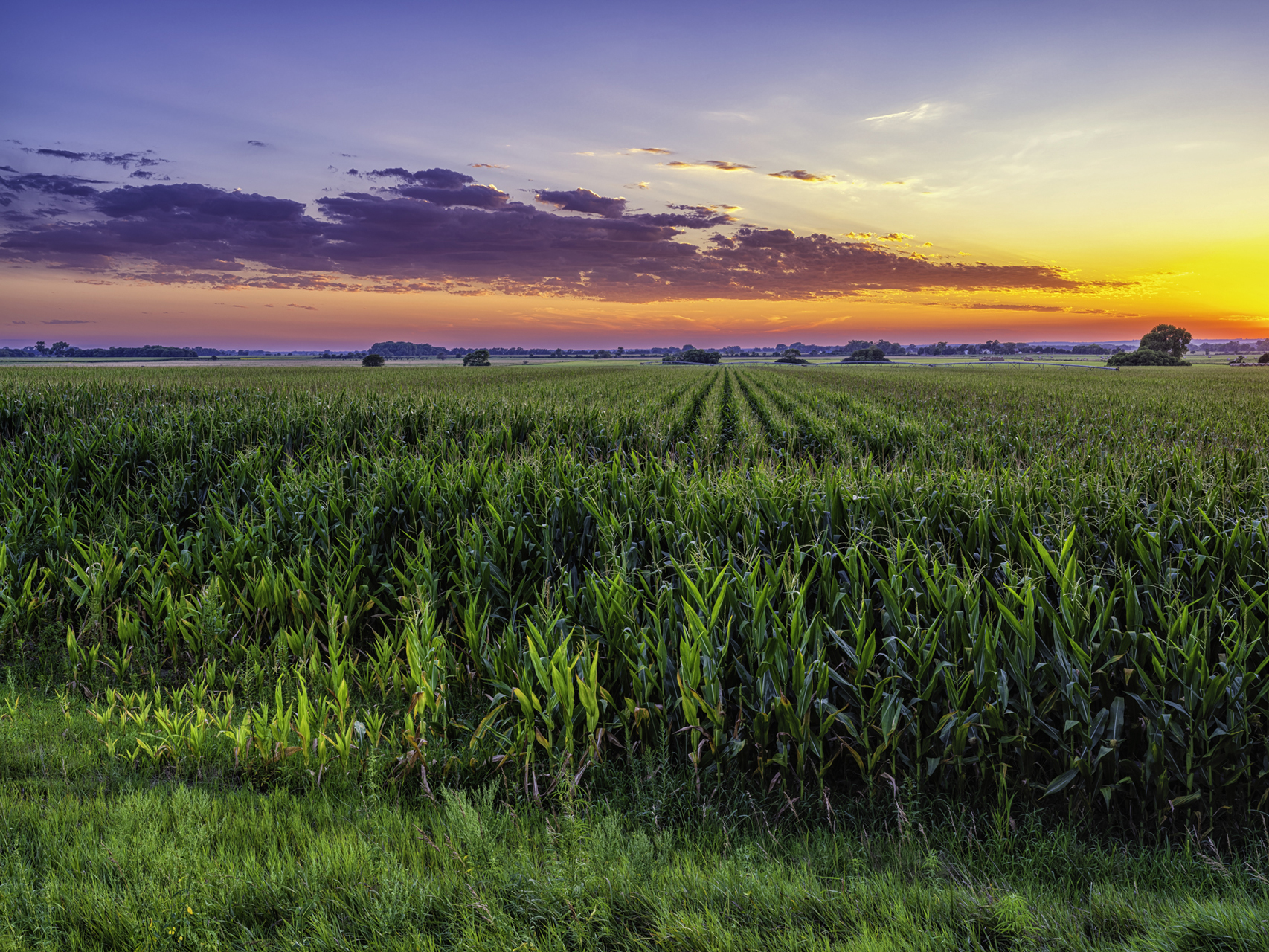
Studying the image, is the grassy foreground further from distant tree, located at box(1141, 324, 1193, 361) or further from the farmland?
distant tree, located at box(1141, 324, 1193, 361)

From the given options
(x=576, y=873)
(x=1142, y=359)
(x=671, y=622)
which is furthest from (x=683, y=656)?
(x=1142, y=359)

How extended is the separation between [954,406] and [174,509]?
2535 centimetres

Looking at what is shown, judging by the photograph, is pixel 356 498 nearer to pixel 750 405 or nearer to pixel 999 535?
pixel 999 535

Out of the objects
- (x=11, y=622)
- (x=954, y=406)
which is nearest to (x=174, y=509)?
(x=11, y=622)

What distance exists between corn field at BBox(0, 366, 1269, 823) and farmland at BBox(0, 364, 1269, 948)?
0.04m

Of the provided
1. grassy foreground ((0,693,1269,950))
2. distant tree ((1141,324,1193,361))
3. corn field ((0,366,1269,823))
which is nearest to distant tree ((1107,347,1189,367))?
distant tree ((1141,324,1193,361))

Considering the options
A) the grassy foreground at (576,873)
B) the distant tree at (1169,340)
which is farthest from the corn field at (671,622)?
the distant tree at (1169,340)

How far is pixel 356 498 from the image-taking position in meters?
7.95

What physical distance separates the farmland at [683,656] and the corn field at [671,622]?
0.04m

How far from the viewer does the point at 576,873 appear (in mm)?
2779

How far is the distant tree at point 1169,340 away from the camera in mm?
142500

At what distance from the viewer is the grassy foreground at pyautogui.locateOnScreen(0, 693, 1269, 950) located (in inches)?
99.3

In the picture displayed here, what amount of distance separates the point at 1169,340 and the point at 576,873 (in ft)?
640

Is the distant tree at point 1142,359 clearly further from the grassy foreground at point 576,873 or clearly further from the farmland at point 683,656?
the grassy foreground at point 576,873
